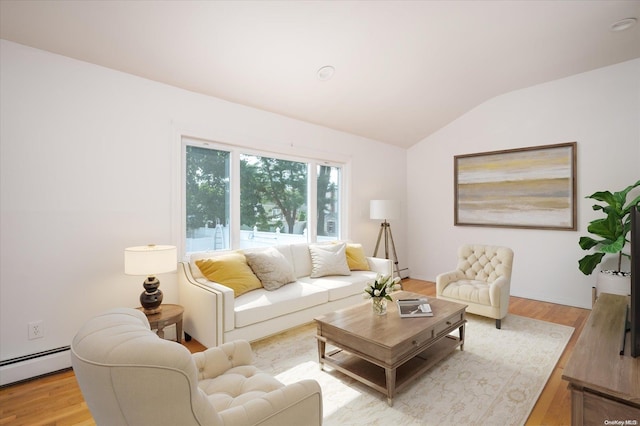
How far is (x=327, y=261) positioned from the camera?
3.97m

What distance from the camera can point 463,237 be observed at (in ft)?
17.4

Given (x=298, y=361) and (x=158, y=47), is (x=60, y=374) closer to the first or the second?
(x=298, y=361)

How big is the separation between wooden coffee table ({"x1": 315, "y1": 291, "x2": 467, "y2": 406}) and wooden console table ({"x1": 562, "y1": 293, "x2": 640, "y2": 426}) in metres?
0.96

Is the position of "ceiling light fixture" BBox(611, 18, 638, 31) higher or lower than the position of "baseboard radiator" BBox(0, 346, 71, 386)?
higher

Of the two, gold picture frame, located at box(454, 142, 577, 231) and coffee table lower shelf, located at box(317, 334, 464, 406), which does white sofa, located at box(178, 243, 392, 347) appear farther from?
gold picture frame, located at box(454, 142, 577, 231)

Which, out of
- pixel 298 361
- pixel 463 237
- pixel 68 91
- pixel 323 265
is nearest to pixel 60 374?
pixel 298 361

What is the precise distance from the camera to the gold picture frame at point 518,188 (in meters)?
4.29

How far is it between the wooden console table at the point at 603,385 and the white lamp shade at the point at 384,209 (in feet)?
11.2

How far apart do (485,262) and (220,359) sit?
3392 millimetres

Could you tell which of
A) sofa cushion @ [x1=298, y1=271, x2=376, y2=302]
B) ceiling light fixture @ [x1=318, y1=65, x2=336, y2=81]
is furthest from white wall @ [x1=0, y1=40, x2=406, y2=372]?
sofa cushion @ [x1=298, y1=271, x2=376, y2=302]

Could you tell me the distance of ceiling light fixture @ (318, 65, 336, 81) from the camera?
3.41 metres

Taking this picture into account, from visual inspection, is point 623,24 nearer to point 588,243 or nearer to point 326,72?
point 588,243

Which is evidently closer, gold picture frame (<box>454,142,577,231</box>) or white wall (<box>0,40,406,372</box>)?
white wall (<box>0,40,406,372</box>)

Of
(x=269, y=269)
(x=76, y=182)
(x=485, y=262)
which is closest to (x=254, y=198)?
(x=269, y=269)
